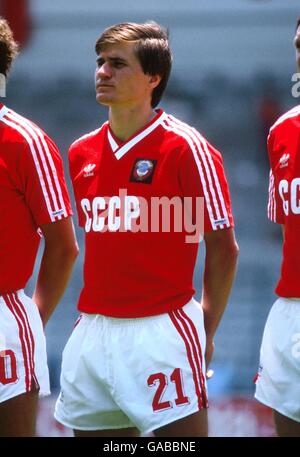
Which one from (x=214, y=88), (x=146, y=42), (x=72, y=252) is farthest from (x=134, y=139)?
(x=214, y=88)

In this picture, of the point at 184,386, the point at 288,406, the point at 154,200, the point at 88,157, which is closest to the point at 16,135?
Result: the point at 88,157

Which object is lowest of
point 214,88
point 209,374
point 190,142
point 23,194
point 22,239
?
point 209,374

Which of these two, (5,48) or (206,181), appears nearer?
(206,181)

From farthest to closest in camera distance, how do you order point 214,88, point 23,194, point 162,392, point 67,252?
point 214,88 → point 67,252 → point 23,194 → point 162,392

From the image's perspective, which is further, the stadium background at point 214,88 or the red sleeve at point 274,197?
the stadium background at point 214,88

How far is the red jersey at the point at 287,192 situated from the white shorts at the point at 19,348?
73 centimetres

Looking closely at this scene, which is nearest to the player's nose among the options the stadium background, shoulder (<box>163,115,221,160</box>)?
shoulder (<box>163,115,221,160</box>)

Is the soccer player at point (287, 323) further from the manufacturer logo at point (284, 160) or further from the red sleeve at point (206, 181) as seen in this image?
the red sleeve at point (206, 181)

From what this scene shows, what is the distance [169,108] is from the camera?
898 centimetres

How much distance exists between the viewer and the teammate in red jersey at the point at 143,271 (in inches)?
118

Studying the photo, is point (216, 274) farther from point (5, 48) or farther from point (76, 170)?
point (5, 48)

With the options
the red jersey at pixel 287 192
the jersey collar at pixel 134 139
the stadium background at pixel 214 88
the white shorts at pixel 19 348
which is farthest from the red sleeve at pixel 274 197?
the stadium background at pixel 214 88

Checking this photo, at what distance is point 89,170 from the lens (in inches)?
124

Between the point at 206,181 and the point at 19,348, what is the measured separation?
72cm
